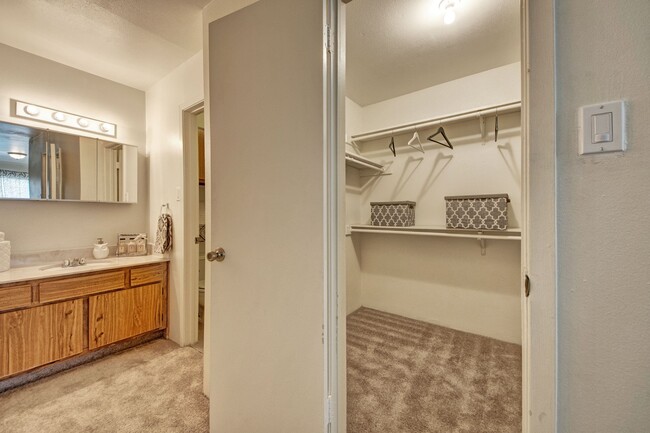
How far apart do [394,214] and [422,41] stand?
1.47 metres

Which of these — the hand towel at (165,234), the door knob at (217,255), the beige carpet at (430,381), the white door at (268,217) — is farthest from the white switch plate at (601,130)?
the hand towel at (165,234)

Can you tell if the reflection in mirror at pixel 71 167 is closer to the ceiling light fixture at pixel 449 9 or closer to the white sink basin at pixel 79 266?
the white sink basin at pixel 79 266

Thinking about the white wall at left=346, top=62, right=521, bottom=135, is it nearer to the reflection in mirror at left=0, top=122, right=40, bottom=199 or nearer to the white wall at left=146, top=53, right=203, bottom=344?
the white wall at left=146, top=53, right=203, bottom=344

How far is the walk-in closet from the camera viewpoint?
161 centimetres

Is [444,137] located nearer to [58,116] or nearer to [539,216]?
[539,216]

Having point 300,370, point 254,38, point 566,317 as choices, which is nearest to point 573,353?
point 566,317

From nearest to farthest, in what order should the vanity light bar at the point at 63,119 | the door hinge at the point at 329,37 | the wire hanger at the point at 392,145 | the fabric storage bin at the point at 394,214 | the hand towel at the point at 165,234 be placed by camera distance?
the door hinge at the point at 329,37 → the vanity light bar at the point at 63,119 → the hand towel at the point at 165,234 → the fabric storage bin at the point at 394,214 → the wire hanger at the point at 392,145

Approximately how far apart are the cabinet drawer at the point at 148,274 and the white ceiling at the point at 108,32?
71.1 inches

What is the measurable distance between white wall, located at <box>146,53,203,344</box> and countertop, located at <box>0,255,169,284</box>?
274mm

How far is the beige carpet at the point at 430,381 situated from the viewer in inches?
55.3

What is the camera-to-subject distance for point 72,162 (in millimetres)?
2252

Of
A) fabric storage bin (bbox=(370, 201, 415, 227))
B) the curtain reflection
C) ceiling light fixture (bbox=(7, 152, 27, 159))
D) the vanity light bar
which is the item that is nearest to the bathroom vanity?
the curtain reflection

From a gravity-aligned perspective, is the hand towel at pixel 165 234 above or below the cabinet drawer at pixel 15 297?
above

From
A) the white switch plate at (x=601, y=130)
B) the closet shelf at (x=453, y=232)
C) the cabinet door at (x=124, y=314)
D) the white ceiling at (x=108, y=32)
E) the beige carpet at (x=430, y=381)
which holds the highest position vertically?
the white ceiling at (x=108, y=32)
